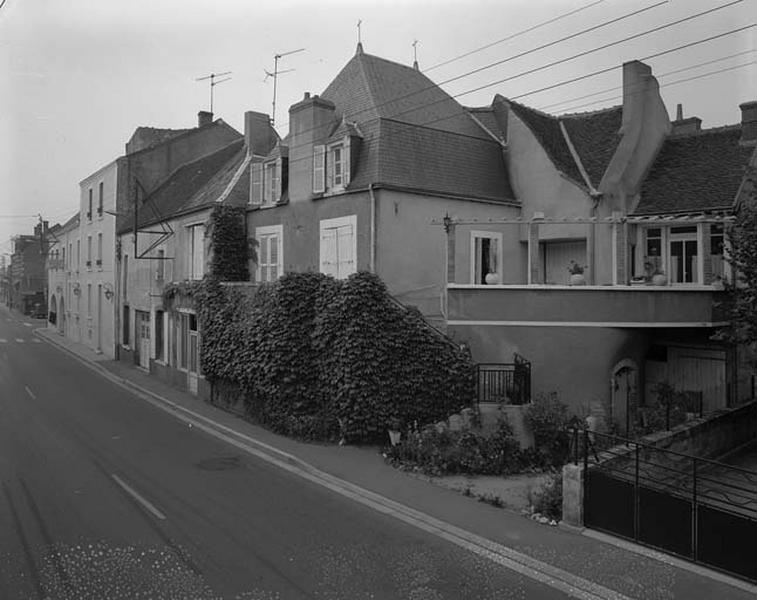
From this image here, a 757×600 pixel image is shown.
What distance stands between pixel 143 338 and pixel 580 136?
19.5 metres

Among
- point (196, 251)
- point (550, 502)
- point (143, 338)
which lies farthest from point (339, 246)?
point (143, 338)

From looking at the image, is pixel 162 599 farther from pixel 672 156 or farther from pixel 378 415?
pixel 672 156

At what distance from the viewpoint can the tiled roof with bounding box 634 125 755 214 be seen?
17.4m

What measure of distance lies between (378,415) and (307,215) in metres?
7.10

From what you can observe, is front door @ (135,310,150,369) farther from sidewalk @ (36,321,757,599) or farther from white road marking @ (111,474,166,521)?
white road marking @ (111,474,166,521)

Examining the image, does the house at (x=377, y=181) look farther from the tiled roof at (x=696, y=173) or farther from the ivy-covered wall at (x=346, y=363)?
the tiled roof at (x=696, y=173)

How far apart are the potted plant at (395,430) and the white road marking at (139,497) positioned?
5.48 meters

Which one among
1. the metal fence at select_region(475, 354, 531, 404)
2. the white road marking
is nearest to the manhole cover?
the white road marking

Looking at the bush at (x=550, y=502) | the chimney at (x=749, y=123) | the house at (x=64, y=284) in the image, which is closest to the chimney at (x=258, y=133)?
the chimney at (x=749, y=123)

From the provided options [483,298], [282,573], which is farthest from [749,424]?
[282,573]

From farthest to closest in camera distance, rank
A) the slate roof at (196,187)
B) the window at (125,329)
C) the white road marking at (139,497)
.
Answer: the window at (125,329) → the slate roof at (196,187) → the white road marking at (139,497)

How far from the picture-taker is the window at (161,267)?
1015 inches

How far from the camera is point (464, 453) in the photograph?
12688 mm

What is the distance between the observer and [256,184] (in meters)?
21.6
